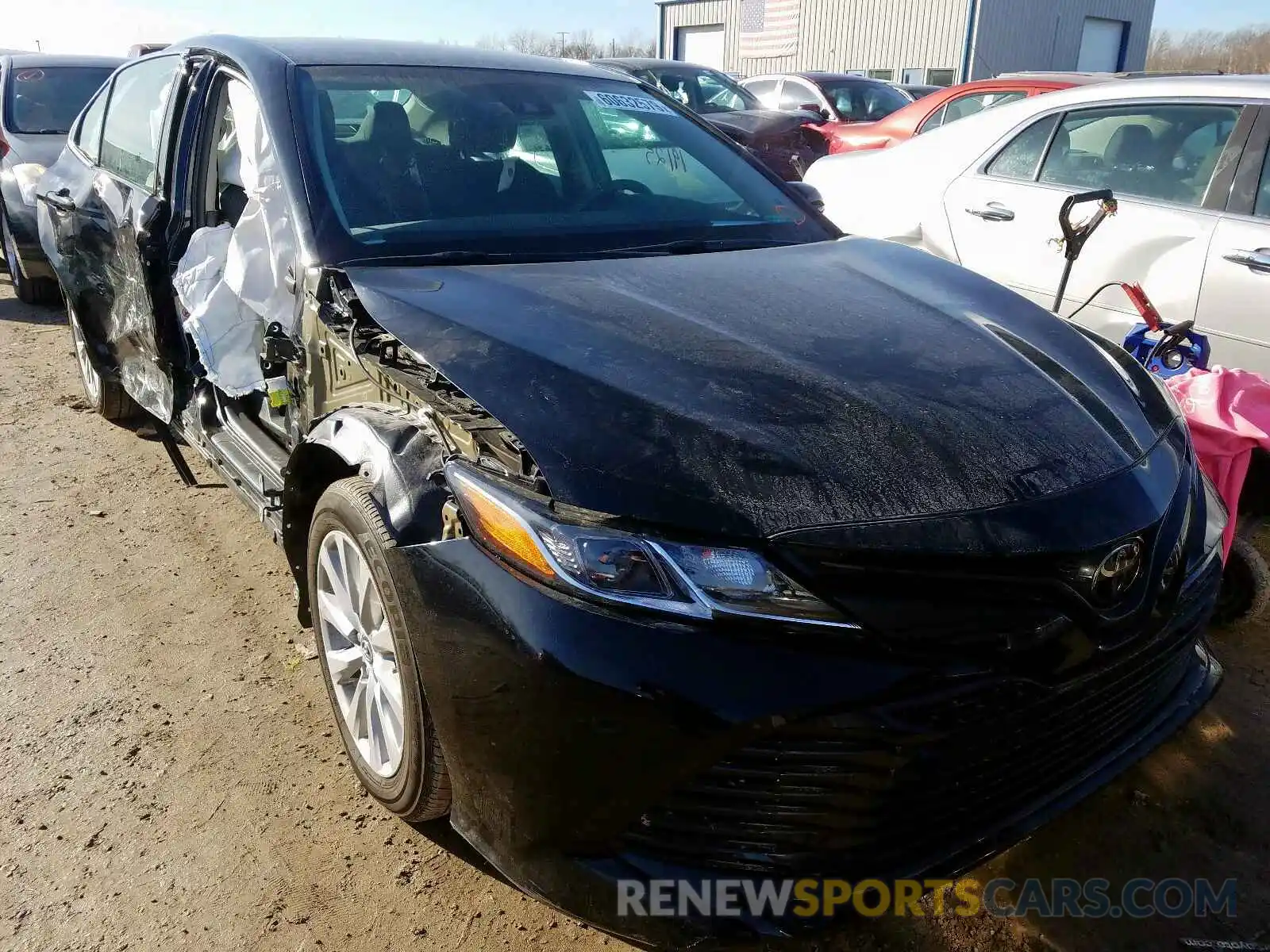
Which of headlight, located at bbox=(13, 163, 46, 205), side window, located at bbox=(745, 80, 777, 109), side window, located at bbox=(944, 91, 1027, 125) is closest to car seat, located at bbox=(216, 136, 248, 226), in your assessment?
headlight, located at bbox=(13, 163, 46, 205)

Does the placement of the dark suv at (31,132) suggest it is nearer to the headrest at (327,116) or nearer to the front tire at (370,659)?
the headrest at (327,116)

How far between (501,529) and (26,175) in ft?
20.9

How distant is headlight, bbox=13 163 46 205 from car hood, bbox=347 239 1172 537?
530cm

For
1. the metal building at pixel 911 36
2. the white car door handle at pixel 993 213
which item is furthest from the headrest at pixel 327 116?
the metal building at pixel 911 36

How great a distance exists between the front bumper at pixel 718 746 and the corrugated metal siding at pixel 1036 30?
29.5 meters

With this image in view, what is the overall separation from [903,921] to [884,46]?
103 ft

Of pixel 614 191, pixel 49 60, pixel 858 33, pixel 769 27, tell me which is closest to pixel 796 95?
pixel 49 60

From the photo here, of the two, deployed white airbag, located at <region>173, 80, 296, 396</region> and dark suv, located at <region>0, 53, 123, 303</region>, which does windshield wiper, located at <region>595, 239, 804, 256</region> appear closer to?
deployed white airbag, located at <region>173, 80, 296, 396</region>

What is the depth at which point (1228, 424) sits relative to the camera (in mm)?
2883

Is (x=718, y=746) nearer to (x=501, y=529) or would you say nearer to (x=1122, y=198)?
(x=501, y=529)

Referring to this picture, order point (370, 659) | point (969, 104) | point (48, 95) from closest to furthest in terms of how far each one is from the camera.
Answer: point (370, 659) → point (48, 95) → point (969, 104)

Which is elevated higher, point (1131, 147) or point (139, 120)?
point (139, 120)

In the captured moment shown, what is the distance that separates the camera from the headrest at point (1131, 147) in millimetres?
4098

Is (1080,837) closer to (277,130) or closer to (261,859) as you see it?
(261,859)
